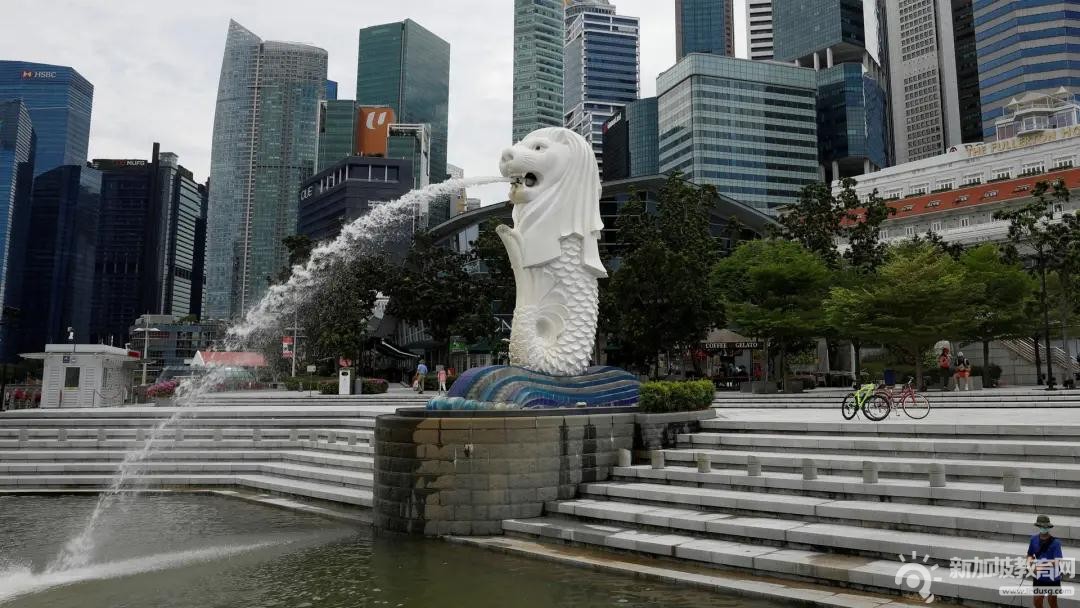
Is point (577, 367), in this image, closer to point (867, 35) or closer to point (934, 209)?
point (934, 209)

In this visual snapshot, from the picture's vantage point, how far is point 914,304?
27.1 metres

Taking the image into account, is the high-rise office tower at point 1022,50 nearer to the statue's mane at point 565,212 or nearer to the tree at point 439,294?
the tree at point 439,294

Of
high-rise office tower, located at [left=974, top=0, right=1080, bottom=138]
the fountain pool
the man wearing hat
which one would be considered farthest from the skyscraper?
the man wearing hat

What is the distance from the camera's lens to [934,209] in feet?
181

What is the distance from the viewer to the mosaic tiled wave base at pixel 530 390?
13148 mm

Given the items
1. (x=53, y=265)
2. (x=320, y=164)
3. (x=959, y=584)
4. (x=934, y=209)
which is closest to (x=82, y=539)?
(x=959, y=584)

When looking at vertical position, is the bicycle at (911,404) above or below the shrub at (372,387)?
below

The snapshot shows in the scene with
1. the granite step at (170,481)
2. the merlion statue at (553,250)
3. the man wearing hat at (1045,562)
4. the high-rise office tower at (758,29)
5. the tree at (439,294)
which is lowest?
the granite step at (170,481)

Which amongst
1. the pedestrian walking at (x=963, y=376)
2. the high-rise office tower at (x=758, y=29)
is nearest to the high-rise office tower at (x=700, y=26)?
the high-rise office tower at (x=758, y=29)

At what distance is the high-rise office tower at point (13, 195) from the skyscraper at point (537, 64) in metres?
112

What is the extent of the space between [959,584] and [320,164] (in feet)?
599

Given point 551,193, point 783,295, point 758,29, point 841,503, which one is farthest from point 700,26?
point 841,503

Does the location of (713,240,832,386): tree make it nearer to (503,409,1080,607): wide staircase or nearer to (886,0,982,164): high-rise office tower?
(503,409,1080,607): wide staircase

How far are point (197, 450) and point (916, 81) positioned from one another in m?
170
